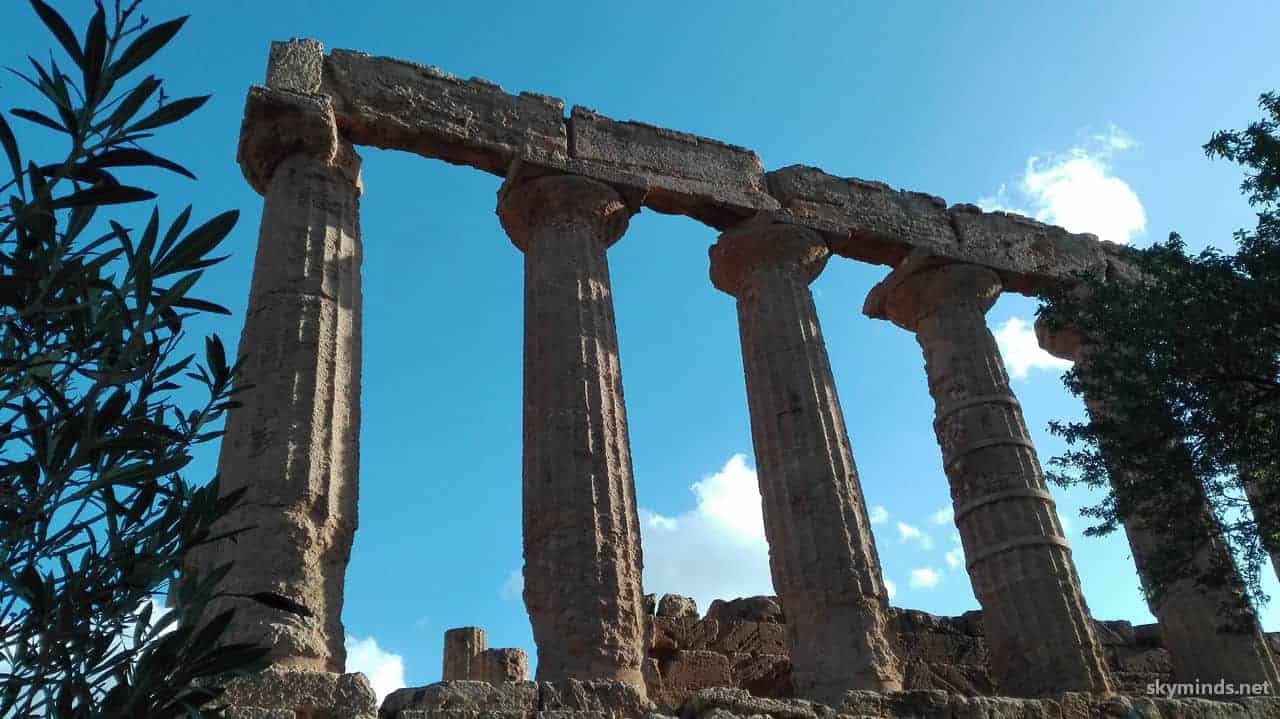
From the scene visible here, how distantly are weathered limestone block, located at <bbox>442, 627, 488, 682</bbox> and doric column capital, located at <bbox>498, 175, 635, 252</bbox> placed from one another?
467 centimetres

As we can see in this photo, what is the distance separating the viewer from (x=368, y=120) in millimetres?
10766

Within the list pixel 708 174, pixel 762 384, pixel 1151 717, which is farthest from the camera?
pixel 708 174

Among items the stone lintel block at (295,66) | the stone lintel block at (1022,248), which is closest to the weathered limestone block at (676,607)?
the stone lintel block at (1022,248)

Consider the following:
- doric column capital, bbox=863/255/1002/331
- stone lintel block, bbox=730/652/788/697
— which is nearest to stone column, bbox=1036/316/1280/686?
doric column capital, bbox=863/255/1002/331

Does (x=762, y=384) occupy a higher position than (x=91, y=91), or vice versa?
(x=762, y=384)

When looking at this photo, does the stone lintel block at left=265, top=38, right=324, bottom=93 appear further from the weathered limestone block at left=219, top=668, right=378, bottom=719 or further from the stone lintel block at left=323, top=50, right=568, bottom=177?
the weathered limestone block at left=219, top=668, right=378, bottom=719

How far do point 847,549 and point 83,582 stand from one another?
7.73 m

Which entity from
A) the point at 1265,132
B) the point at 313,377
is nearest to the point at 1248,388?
the point at 1265,132

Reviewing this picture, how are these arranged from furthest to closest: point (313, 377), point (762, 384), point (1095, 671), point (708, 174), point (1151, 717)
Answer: point (708, 174) < point (762, 384) < point (1095, 671) < point (1151, 717) < point (313, 377)

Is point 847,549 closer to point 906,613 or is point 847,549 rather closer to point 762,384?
point 762,384

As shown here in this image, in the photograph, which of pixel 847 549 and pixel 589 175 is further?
pixel 589 175

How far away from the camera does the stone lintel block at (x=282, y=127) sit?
10.1m

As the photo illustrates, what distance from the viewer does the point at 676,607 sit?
12.3 metres

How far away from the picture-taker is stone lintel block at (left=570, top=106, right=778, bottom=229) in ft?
39.0
